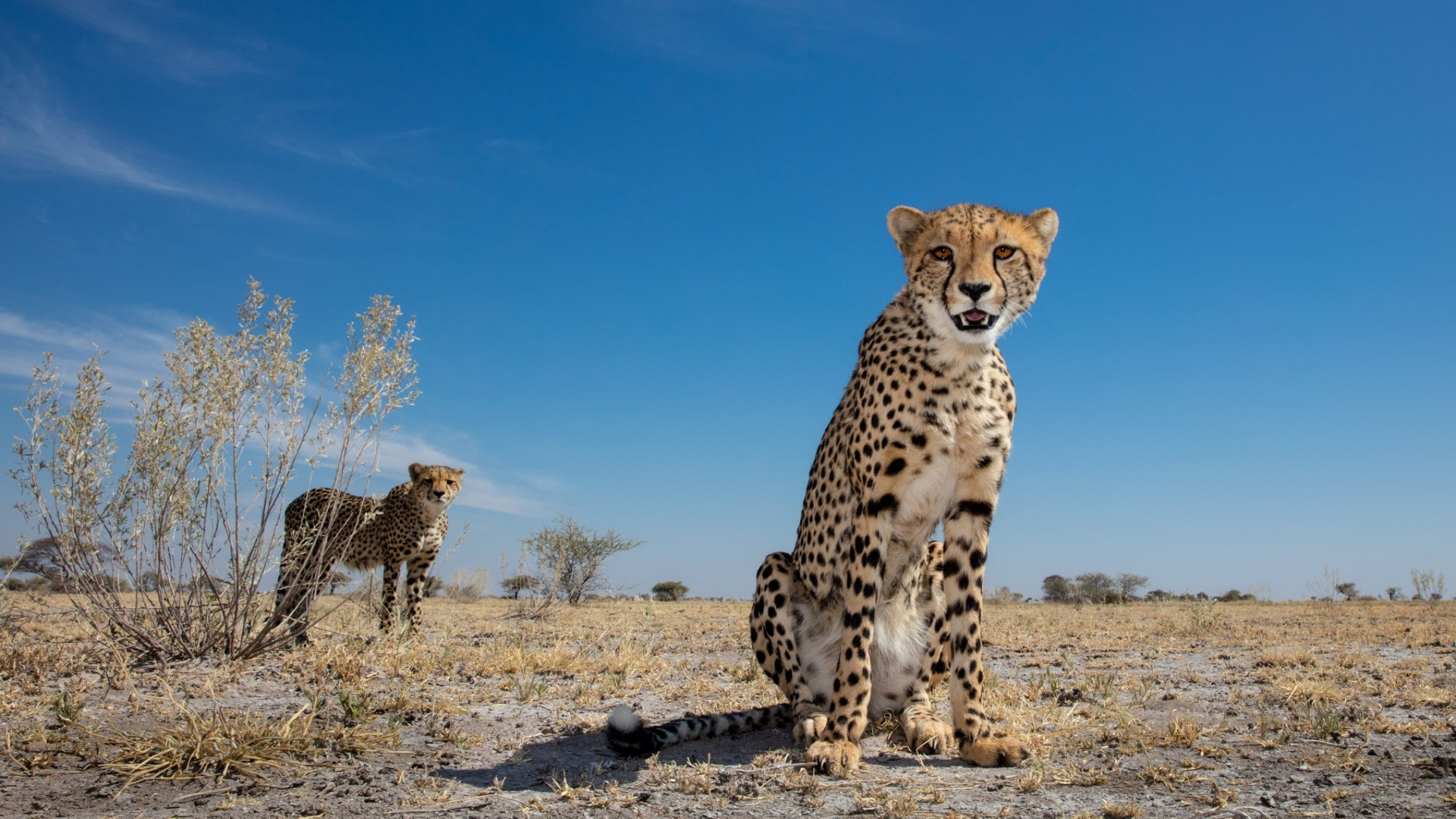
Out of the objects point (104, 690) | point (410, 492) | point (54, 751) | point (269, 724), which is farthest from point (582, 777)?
point (410, 492)

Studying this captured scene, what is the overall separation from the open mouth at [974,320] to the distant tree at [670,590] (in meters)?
23.2

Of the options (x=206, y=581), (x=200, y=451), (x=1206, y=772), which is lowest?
(x=1206, y=772)

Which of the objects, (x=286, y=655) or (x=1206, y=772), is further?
(x=286, y=655)

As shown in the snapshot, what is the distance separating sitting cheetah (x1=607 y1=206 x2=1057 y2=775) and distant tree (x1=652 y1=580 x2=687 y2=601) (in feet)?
74.0

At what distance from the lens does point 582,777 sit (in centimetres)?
326

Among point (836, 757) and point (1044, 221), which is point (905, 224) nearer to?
point (1044, 221)

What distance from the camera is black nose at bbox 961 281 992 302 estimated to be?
3348mm

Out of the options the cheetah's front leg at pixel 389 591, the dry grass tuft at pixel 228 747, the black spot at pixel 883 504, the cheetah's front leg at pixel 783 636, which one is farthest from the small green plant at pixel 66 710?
the cheetah's front leg at pixel 389 591

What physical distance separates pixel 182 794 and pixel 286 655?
224 cm

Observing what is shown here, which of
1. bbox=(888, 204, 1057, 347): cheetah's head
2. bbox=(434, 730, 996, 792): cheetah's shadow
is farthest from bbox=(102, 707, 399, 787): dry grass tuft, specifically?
bbox=(888, 204, 1057, 347): cheetah's head

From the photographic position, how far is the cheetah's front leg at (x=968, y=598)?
342 cm

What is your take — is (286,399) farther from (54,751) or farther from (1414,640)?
(1414,640)

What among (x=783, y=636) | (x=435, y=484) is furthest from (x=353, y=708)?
(x=435, y=484)

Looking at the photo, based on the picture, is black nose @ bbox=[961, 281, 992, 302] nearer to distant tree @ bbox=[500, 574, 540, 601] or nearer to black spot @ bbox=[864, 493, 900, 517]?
black spot @ bbox=[864, 493, 900, 517]
